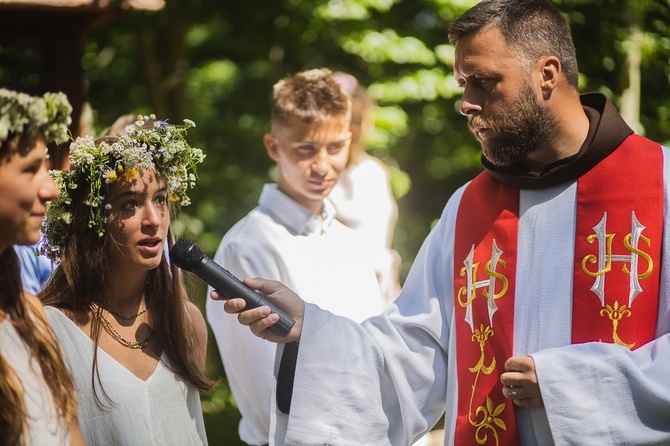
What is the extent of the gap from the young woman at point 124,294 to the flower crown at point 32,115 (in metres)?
0.69

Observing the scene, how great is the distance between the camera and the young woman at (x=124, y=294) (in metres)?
3.54

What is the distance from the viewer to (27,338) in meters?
2.91

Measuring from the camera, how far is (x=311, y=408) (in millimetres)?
3898

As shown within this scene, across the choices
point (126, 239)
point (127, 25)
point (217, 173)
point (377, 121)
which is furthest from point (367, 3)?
point (126, 239)

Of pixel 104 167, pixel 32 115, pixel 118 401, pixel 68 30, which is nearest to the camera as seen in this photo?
pixel 32 115

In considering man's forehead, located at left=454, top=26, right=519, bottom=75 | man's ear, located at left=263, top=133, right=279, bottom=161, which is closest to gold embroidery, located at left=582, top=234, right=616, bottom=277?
man's forehead, located at left=454, top=26, right=519, bottom=75

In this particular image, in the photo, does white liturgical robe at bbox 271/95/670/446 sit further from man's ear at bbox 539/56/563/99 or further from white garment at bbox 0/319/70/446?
white garment at bbox 0/319/70/446

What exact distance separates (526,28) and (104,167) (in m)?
1.79

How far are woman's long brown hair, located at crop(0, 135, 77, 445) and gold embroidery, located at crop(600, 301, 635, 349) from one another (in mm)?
1996

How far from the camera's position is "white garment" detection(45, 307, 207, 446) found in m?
3.49

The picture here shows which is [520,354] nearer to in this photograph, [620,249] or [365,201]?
[620,249]

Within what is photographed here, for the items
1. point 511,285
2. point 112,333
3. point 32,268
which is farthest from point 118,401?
point 511,285

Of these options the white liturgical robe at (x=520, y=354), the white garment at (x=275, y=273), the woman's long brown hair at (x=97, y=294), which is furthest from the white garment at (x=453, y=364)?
the white garment at (x=275, y=273)

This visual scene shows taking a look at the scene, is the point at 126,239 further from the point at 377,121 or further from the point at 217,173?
the point at 217,173
